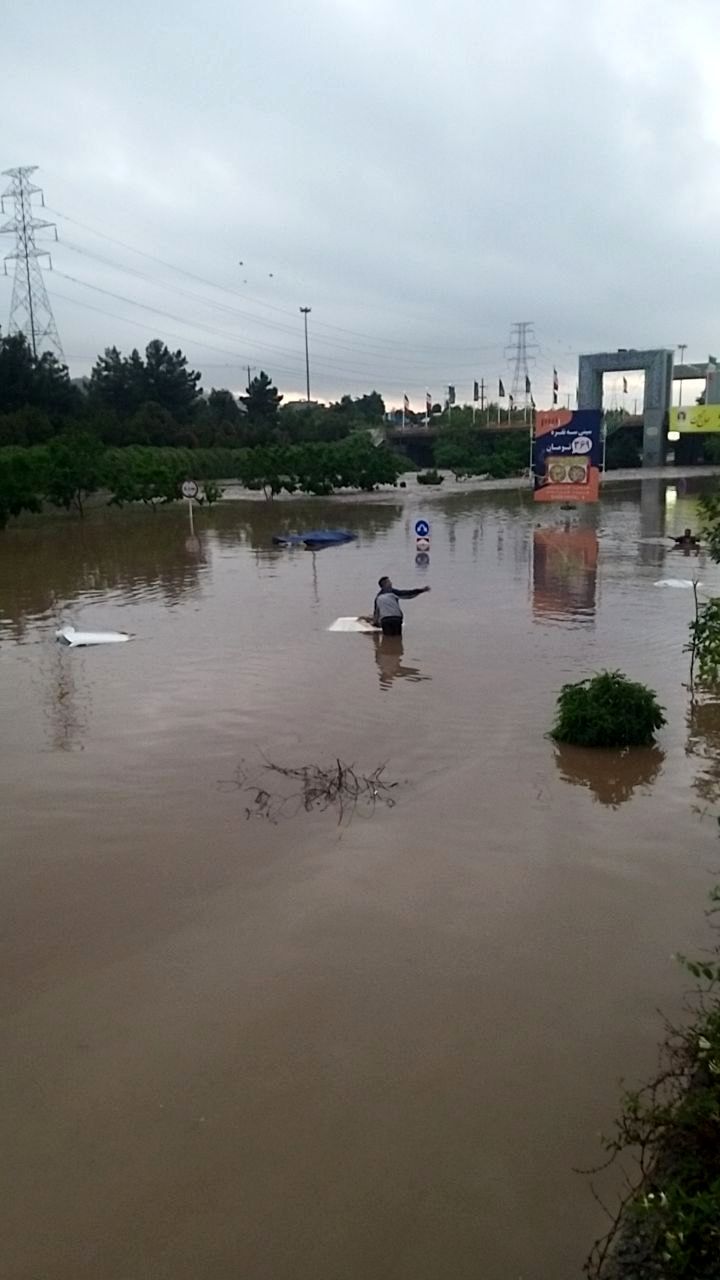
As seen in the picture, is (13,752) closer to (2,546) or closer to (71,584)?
(71,584)

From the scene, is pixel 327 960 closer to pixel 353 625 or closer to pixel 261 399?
pixel 353 625

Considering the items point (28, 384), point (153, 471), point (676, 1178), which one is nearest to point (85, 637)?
point (676, 1178)

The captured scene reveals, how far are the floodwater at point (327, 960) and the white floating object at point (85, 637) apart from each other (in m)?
1.56

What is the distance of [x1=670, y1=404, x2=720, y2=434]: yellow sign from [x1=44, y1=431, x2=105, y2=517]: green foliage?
146ft

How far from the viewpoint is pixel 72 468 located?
36.6m

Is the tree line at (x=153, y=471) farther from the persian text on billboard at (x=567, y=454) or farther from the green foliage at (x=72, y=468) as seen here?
the persian text on billboard at (x=567, y=454)

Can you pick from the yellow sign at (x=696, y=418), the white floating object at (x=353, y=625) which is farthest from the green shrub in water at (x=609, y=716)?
the yellow sign at (x=696, y=418)

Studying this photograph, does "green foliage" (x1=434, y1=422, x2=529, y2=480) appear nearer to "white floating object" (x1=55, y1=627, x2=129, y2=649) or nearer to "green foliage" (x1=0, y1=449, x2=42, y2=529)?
"green foliage" (x1=0, y1=449, x2=42, y2=529)

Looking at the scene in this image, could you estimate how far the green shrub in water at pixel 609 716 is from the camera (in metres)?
9.72

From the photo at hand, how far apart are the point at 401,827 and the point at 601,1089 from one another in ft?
11.0

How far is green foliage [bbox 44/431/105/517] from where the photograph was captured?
36219mm

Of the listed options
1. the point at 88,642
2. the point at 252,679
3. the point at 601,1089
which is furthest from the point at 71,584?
the point at 601,1089

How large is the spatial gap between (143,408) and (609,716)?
57.5 meters

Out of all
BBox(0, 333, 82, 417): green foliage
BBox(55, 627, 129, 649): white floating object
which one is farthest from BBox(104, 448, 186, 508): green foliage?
BBox(55, 627, 129, 649): white floating object
